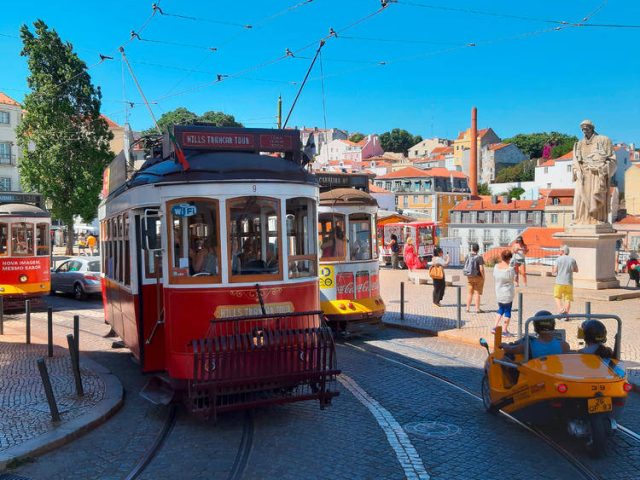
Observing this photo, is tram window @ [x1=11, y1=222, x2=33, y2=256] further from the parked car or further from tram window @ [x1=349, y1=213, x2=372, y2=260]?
tram window @ [x1=349, y1=213, x2=372, y2=260]

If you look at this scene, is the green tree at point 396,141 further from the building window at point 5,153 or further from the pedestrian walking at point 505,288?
the pedestrian walking at point 505,288

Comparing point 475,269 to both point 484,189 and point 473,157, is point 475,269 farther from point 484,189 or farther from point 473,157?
point 484,189

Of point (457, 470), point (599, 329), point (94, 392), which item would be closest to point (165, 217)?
point (94, 392)

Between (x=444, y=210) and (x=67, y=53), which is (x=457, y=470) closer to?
(x=67, y=53)

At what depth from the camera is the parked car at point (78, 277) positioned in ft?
66.0

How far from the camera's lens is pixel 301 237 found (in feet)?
25.4

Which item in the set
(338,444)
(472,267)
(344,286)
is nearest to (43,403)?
(338,444)

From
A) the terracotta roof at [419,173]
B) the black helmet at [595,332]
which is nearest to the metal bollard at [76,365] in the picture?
the black helmet at [595,332]

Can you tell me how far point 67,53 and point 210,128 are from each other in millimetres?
34658

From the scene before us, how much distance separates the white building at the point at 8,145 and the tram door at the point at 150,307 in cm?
6317

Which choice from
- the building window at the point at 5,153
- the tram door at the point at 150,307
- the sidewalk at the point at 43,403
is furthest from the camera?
the building window at the point at 5,153

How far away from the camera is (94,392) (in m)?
8.52

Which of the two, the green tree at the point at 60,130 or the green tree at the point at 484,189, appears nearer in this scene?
the green tree at the point at 60,130

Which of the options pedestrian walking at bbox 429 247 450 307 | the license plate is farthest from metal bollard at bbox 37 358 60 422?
pedestrian walking at bbox 429 247 450 307
